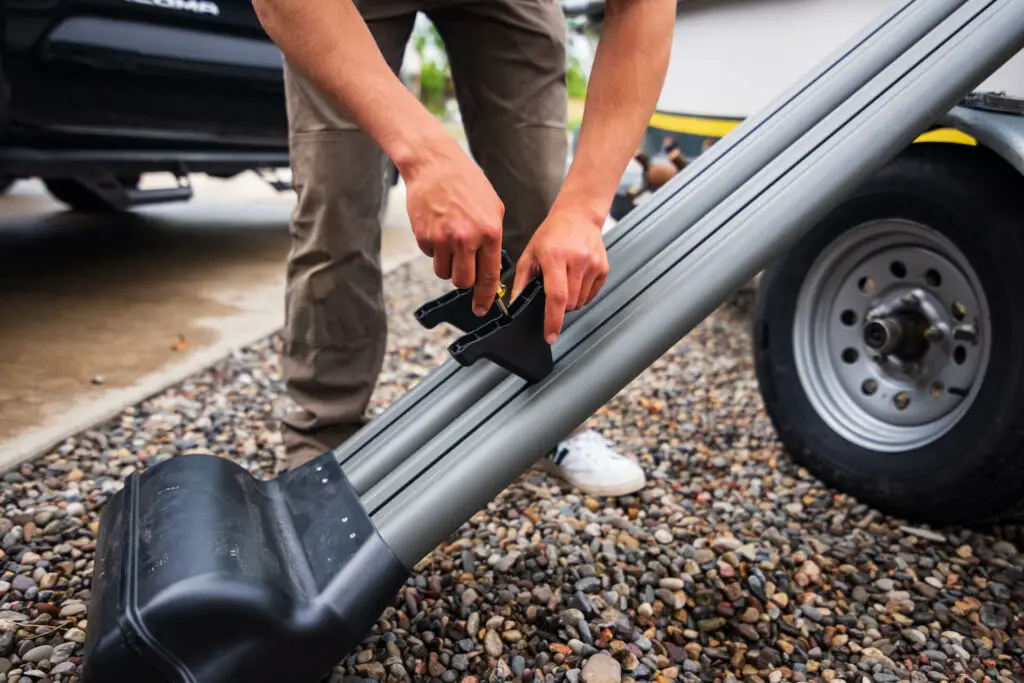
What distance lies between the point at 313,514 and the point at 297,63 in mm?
671

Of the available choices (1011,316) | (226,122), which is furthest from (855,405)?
(226,122)

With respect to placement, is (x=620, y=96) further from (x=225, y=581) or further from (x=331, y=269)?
(x=225, y=581)

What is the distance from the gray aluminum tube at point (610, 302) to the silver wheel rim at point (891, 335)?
42 centimetres

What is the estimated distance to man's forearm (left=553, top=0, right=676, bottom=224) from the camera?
1157 millimetres

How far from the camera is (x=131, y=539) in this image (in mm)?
1081

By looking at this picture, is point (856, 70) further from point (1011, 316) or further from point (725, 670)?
point (725, 670)

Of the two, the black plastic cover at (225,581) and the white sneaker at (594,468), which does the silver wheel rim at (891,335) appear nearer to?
the white sneaker at (594,468)

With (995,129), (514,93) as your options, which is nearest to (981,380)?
(995,129)

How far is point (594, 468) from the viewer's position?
186 centimetres

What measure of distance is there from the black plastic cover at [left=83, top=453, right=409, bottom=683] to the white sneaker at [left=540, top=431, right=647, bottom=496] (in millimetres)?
739

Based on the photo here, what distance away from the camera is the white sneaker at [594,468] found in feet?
6.00

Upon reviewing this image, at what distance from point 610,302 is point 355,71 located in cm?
53

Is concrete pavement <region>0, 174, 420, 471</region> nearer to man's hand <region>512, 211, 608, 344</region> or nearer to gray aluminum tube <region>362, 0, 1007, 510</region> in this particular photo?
gray aluminum tube <region>362, 0, 1007, 510</region>

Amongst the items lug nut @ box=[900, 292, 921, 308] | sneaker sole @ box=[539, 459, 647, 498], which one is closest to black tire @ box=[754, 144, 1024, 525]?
lug nut @ box=[900, 292, 921, 308]
